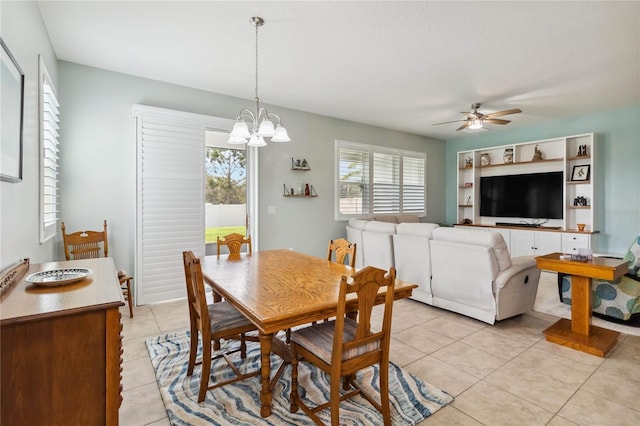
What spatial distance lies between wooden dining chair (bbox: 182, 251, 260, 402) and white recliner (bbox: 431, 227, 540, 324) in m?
2.31

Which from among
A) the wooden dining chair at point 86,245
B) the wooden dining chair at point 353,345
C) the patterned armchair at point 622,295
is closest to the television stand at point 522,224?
the patterned armchair at point 622,295

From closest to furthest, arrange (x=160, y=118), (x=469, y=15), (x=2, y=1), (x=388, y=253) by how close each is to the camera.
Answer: (x=2, y=1)
(x=469, y=15)
(x=160, y=118)
(x=388, y=253)

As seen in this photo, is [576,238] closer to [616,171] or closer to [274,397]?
[616,171]

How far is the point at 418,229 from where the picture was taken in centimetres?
383

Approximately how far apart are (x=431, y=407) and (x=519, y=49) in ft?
10.9

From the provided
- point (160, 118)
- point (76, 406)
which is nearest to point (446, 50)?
point (160, 118)

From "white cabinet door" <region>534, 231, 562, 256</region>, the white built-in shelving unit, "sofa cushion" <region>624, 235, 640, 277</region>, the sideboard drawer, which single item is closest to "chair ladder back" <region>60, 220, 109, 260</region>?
"sofa cushion" <region>624, 235, 640, 277</region>

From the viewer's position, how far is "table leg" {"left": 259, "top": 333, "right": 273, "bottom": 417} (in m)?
1.76

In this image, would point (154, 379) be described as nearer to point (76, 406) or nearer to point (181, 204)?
point (76, 406)

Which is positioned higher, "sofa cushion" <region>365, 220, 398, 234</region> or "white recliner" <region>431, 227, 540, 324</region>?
"sofa cushion" <region>365, 220, 398, 234</region>

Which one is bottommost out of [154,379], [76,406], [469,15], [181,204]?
[154,379]

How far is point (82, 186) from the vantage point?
3559mm

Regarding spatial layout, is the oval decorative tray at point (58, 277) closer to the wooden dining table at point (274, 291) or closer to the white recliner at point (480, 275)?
the wooden dining table at point (274, 291)

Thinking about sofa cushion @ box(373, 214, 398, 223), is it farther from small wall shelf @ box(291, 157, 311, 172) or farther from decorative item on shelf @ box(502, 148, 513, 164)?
decorative item on shelf @ box(502, 148, 513, 164)
